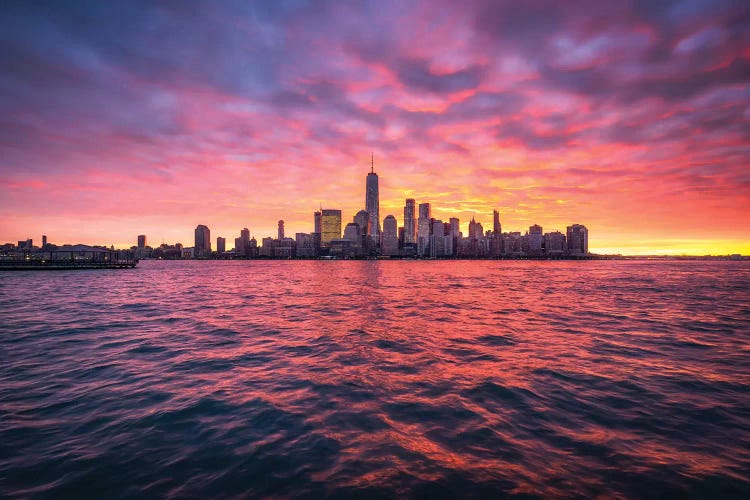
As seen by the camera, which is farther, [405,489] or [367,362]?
[367,362]

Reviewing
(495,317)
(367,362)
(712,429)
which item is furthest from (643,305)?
(367,362)

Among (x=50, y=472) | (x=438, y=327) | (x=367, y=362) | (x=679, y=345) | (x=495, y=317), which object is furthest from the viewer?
(x=495, y=317)

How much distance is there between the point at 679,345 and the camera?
19.4 m

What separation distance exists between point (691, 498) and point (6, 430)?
16.7 meters

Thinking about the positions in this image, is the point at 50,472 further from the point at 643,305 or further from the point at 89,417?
the point at 643,305

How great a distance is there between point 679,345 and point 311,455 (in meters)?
22.5

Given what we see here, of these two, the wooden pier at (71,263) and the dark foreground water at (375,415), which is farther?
the wooden pier at (71,263)

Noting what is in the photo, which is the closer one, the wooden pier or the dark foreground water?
the dark foreground water

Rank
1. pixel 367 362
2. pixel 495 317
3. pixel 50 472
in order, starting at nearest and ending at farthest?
pixel 50 472 → pixel 367 362 → pixel 495 317

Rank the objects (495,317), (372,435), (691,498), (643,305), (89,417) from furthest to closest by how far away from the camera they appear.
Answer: (643,305)
(495,317)
(89,417)
(372,435)
(691,498)

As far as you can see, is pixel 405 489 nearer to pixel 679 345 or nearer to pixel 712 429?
pixel 712 429

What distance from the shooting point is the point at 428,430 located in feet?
Answer: 30.1

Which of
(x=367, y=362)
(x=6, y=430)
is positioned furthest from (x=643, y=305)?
(x=6, y=430)

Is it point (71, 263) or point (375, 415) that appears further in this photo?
point (71, 263)
